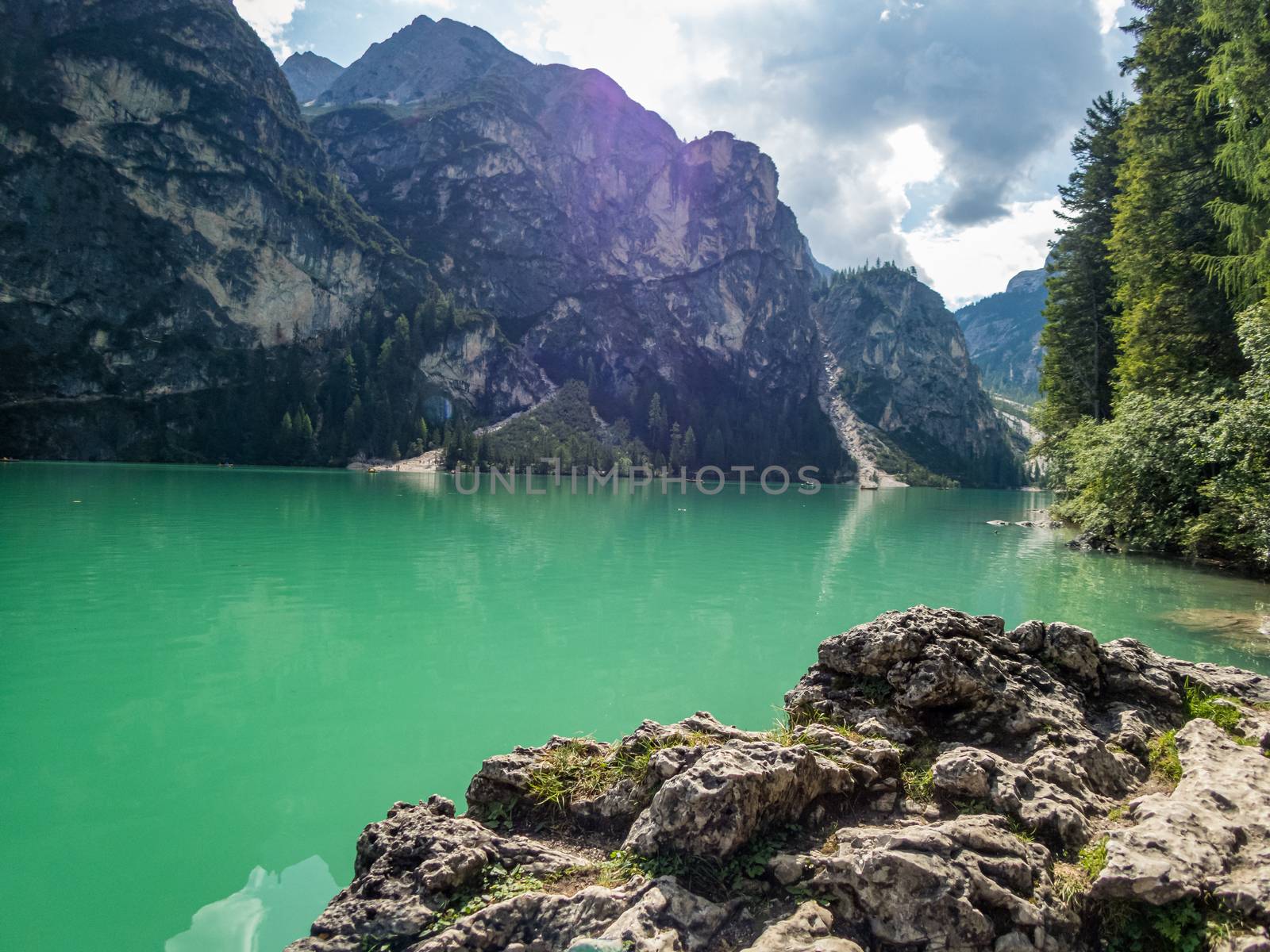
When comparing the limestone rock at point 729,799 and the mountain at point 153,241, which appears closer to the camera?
the limestone rock at point 729,799

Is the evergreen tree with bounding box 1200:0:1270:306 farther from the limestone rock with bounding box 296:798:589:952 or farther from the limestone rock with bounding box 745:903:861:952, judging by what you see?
the limestone rock with bounding box 296:798:589:952

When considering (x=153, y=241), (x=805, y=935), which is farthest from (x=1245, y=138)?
(x=153, y=241)

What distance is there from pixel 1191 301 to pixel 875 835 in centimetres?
2612

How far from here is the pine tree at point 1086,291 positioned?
35.0m

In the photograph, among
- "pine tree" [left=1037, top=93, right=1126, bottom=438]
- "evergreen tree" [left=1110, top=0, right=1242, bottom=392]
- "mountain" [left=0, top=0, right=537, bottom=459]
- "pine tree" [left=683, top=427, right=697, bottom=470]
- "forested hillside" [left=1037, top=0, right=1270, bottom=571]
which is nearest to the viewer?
"forested hillside" [left=1037, top=0, right=1270, bottom=571]

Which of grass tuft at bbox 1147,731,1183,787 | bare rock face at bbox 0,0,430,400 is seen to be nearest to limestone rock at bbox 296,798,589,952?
grass tuft at bbox 1147,731,1183,787

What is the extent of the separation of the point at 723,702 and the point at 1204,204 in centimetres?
2391

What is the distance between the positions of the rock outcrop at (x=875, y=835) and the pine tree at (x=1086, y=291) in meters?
34.7

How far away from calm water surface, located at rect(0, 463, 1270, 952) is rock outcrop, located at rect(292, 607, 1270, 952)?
1823 millimetres

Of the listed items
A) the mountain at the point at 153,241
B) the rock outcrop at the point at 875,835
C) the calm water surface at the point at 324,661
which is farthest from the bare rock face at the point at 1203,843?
the mountain at the point at 153,241

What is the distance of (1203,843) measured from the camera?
3.59m

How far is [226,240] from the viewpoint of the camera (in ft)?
474

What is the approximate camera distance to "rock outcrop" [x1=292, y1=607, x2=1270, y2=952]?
3406 mm

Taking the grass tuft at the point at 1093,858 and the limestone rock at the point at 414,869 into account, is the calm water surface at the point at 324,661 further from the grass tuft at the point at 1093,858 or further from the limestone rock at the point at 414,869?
the grass tuft at the point at 1093,858
